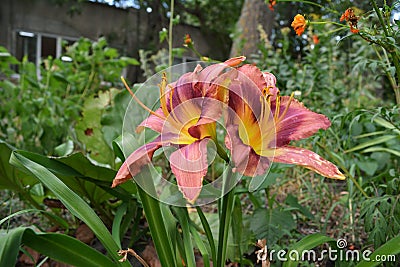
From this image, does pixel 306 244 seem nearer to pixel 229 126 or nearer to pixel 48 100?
pixel 229 126

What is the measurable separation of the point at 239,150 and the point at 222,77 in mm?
115

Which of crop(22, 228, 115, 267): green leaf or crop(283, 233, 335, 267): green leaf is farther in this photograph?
crop(283, 233, 335, 267): green leaf

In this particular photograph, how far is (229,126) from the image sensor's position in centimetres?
66

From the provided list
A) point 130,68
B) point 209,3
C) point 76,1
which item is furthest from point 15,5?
point 209,3

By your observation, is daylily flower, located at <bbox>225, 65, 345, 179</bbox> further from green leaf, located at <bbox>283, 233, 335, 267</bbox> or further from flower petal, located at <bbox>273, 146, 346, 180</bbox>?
green leaf, located at <bbox>283, 233, 335, 267</bbox>

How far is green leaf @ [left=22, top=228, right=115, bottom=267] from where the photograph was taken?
2.35 feet

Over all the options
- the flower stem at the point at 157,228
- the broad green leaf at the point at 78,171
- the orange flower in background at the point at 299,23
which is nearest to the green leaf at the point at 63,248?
the flower stem at the point at 157,228

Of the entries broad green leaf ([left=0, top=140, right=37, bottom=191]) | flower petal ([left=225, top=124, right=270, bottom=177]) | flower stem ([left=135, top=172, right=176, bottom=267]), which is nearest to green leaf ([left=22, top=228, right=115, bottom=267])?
flower stem ([left=135, top=172, right=176, bottom=267])

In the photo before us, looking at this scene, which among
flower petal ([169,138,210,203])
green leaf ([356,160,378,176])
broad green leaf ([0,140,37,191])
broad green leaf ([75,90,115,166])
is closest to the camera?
flower petal ([169,138,210,203])

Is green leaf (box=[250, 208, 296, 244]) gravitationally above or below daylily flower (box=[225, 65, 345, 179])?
below

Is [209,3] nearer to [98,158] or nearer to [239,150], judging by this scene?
[98,158]

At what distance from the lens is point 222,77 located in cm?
66

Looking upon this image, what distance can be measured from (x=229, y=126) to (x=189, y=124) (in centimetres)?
6

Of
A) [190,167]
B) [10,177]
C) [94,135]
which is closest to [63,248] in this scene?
[190,167]
